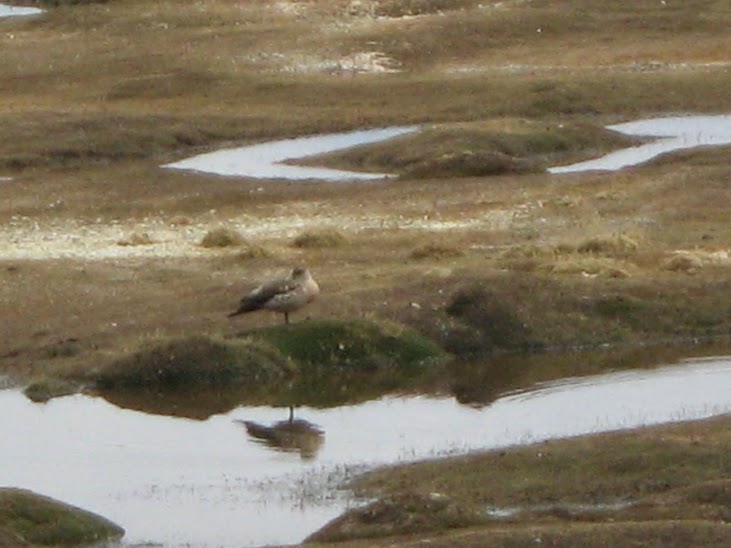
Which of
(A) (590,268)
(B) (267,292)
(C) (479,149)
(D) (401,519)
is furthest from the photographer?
(C) (479,149)

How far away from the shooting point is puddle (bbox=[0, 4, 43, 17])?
65.6 meters

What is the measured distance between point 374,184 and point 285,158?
12.4ft

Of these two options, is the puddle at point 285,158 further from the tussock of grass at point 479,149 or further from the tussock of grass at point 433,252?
the tussock of grass at point 433,252

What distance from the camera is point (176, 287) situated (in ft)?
93.4

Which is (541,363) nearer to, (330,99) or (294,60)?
(330,99)

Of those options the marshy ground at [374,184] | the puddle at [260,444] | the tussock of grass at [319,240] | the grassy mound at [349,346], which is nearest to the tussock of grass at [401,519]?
the puddle at [260,444]

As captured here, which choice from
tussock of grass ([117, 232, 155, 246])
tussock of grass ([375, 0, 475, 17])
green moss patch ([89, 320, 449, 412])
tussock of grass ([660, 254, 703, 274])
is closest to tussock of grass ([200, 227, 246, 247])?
tussock of grass ([117, 232, 155, 246])

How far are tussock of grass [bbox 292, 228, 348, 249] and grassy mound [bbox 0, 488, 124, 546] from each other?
13189 mm

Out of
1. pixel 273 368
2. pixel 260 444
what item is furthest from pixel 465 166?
pixel 260 444

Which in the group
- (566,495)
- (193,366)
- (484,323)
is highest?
(566,495)

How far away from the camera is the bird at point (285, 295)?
24828 mm

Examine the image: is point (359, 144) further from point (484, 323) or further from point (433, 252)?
point (484, 323)

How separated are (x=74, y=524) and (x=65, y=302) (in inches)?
394

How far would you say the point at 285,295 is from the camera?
2486 centimetres
